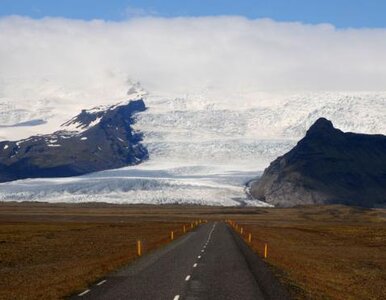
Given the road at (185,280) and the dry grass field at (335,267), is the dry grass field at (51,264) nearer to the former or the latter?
the road at (185,280)

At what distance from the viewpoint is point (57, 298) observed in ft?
76.9

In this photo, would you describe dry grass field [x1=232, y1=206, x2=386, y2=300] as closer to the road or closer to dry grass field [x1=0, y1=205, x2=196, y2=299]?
the road

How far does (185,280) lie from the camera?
28547 millimetres

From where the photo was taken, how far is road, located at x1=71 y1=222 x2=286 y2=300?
2439 centimetres

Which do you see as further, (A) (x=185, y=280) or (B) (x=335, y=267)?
(B) (x=335, y=267)

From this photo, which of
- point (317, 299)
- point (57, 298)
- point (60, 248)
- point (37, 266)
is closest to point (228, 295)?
point (317, 299)

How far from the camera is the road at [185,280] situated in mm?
24391

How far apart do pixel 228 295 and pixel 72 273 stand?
11.4 m

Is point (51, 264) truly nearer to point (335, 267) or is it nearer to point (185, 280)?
point (185, 280)

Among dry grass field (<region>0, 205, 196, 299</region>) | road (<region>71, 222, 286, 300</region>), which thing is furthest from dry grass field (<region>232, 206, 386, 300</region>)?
dry grass field (<region>0, 205, 196, 299</region>)

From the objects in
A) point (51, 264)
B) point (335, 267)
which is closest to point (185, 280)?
point (51, 264)

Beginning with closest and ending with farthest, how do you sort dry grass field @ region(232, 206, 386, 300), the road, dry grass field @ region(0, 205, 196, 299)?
the road < dry grass field @ region(0, 205, 196, 299) < dry grass field @ region(232, 206, 386, 300)

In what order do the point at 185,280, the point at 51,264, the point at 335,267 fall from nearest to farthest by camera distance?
1. the point at 185,280
2. the point at 51,264
3. the point at 335,267

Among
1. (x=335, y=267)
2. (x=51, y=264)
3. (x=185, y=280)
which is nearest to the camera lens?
(x=185, y=280)
